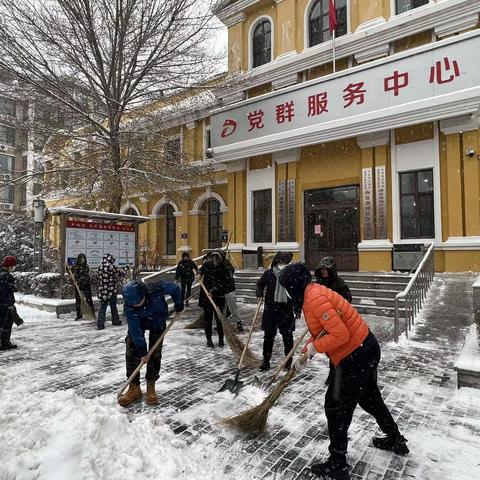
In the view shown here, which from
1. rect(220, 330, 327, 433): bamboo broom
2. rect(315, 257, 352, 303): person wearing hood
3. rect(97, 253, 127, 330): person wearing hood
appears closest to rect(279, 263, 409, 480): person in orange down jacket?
rect(220, 330, 327, 433): bamboo broom

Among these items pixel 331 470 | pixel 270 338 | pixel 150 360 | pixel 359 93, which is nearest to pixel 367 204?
pixel 359 93

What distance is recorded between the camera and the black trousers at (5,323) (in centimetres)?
642

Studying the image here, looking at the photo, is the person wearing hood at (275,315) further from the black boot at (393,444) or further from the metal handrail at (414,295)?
the metal handrail at (414,295)

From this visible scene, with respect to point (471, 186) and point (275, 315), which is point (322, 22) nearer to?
point (471, 186)

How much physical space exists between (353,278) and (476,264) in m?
3.50

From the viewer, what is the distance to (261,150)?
13.8m

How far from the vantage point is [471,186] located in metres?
10.6

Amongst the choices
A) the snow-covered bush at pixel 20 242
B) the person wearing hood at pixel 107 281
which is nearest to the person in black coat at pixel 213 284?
the person wearing hood at pixel 107 281

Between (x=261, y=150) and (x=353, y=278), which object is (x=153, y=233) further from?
(x=353, y=278)

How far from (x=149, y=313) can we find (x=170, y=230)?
16716 millimetres

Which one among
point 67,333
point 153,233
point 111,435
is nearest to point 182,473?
point 111,435

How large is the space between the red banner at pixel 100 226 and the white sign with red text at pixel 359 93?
238 inches

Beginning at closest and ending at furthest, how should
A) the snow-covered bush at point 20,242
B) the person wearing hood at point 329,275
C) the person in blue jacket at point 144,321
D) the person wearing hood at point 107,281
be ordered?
the person in blue jacket at point 144,321 → the person wearing hood at point 329,275 → the person wearing hood at point 107,281 → the snow-covered bush at point 20,242

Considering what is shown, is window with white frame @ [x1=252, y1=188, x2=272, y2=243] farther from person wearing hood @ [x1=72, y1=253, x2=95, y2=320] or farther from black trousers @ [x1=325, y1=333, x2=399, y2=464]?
black trousers @ [x1=325, y1=333, x2=399, y2=464]
